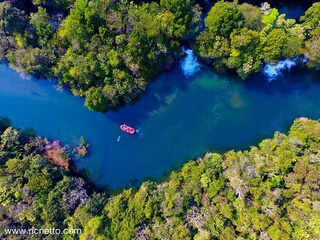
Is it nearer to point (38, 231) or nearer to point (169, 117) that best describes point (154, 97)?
point (169, 117)

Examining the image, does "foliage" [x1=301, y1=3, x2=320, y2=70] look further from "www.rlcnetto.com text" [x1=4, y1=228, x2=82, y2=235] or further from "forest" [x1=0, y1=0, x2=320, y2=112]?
"www.rlcnetto.com text" [x1=4, y1=228, x2=82, y2=235]

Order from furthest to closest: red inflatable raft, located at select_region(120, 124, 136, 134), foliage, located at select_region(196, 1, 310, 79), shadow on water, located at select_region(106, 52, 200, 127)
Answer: shadow on water, located at select_region(106, 52, 200, 127) < red inflatable raft, located at select_region(120, 124, 136, 134) < foliage, located at select_region(196, 1, 310, 79)

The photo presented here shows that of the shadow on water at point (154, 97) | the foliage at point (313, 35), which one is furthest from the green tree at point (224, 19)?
the foliage at point (313, 35)

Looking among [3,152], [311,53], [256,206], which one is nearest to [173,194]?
[256,206]

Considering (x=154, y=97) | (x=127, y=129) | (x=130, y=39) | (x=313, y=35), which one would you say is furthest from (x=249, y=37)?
(x=127, y=129)

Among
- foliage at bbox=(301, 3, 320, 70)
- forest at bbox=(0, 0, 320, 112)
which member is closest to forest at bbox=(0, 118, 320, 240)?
foliage at bbox=(301, 3, 320, 70)

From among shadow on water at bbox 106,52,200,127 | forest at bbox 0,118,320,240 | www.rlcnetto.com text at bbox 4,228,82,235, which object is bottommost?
www.rlcnetto.com text at bbox 4,228,82,235

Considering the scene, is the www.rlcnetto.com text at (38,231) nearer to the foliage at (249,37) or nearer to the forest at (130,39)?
the forest at (130,39)
